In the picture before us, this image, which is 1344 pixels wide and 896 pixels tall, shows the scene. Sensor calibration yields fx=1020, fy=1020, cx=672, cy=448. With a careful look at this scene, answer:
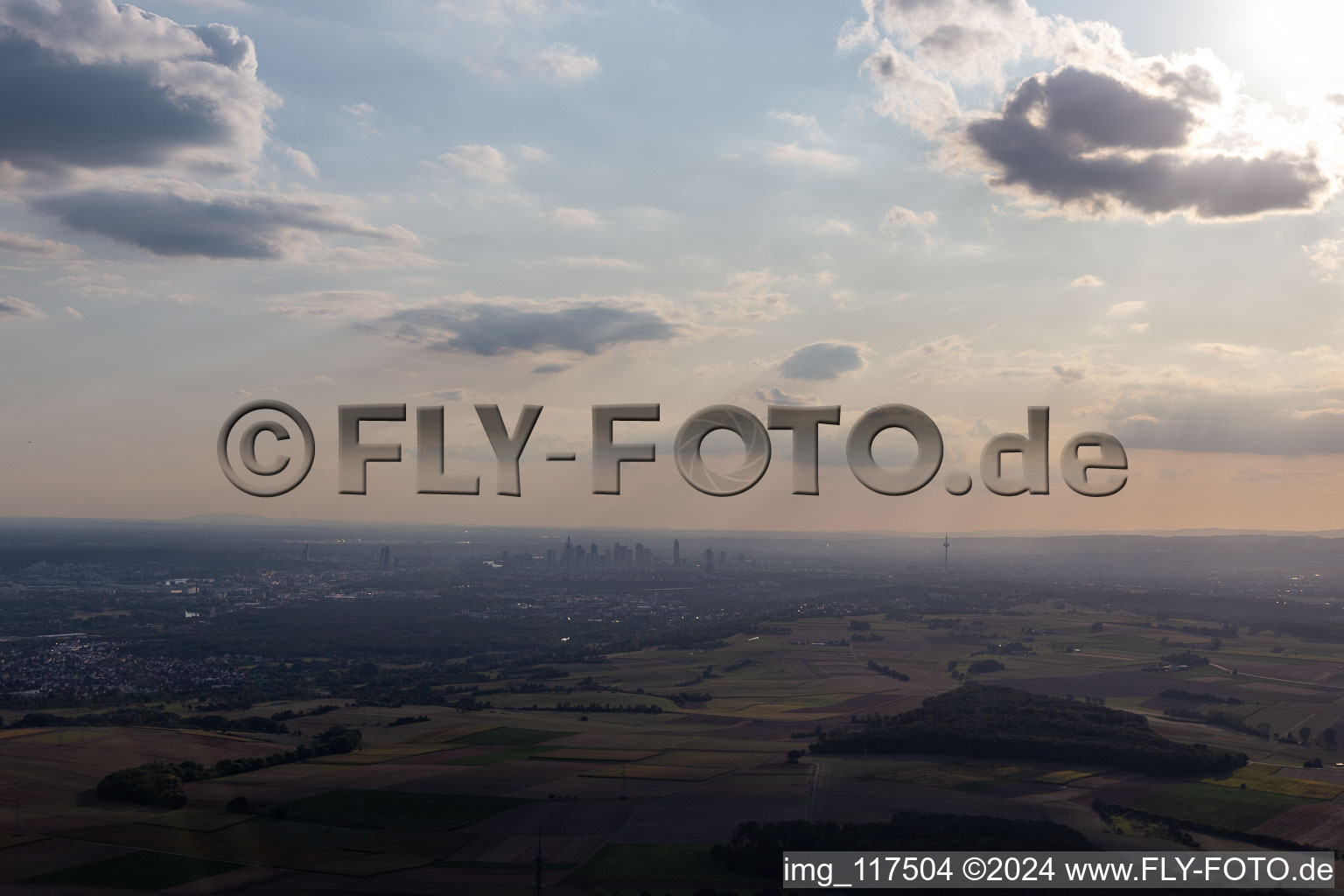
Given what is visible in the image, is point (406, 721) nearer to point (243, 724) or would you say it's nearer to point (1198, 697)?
point (243, 724)

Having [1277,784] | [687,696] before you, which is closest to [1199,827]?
[1277,784]

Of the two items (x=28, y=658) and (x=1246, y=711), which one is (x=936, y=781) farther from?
(x=28, y=658)

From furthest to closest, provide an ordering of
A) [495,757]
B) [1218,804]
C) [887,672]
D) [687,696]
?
[887,672] → [687,696] → [495,757] → [1218,804]

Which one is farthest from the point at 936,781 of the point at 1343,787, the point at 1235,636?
the point at 1235,636

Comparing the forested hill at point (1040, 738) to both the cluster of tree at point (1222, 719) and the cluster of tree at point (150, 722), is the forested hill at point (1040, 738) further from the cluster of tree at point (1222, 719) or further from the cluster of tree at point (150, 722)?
the cluster of tree at point (150, 722)

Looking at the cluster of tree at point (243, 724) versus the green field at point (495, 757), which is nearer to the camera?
the green field at point (495, 757)

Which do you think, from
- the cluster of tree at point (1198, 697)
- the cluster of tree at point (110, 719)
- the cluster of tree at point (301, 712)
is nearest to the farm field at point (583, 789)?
the cluster of tree at point (1198, 697)
